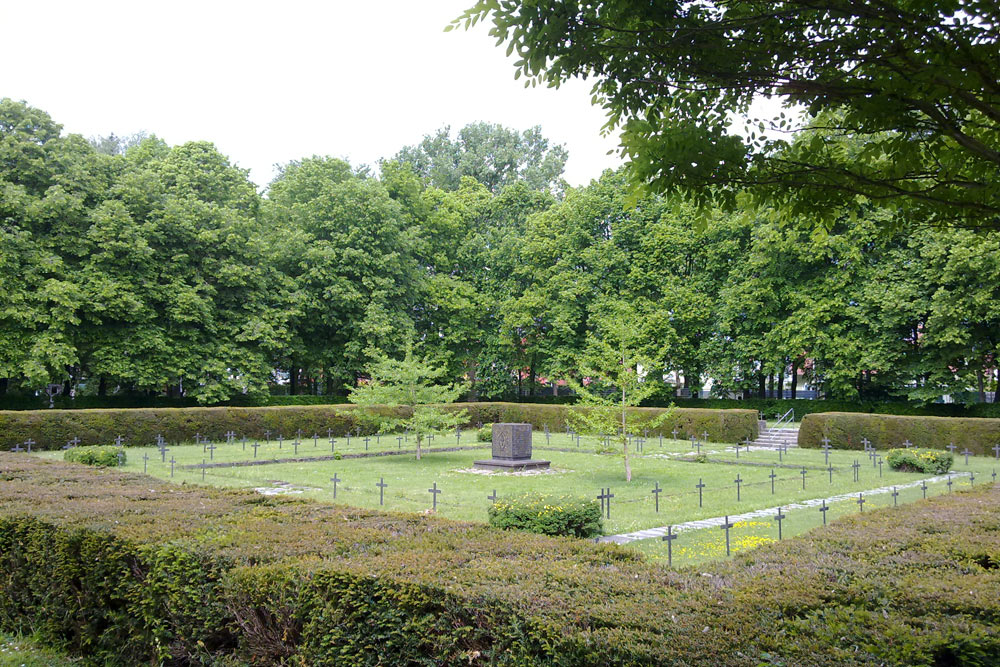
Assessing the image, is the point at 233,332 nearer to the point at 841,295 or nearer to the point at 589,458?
the point at 589,458

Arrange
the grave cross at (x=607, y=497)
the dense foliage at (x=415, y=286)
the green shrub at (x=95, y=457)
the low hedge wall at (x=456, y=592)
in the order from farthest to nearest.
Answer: the dense foliage at (x=415, y=286), the green shrub at (x=95, y=457), the grave cross at (x=607, y=497), the low hedge wall at (x=456, y=592)

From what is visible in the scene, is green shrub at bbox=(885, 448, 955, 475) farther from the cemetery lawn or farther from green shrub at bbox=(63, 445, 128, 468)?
green shrub at bbox=(63, 445, 128, 468)

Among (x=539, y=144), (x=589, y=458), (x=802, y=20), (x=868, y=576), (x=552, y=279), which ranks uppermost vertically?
(x=539, y=144)

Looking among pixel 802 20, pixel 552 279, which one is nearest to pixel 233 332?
pixel 552 279

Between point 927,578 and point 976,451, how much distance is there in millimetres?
24269

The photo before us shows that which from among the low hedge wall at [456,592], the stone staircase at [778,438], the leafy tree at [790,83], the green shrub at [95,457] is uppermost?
the leafy tree at [790,83]

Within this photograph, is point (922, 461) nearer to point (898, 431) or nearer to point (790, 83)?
point (898, 431)

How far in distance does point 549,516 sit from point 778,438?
918 inches

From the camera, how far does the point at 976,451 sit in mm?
24719

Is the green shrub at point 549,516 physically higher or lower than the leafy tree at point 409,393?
lower

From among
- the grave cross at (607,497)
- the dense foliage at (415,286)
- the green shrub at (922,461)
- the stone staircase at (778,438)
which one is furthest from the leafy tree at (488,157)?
the grave cross at (607,497)

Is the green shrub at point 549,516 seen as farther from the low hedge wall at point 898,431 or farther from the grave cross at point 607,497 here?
the low hedge wall at point 898,431

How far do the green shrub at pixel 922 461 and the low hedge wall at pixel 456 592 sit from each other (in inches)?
555

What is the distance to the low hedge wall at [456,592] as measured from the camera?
3.67 metres
